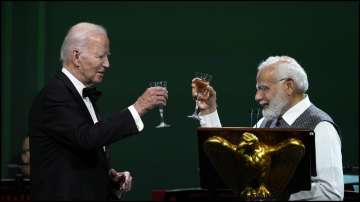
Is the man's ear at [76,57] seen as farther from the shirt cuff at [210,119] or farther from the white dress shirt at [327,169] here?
the white dress shirt at [327,169]

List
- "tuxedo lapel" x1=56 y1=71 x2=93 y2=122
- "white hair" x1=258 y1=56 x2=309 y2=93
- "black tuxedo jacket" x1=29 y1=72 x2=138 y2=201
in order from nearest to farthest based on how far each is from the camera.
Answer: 1. "black tuxedo jacket" x1=29 y1=72 x2=138 y2=201
2. "tuxedo lapel" x1=56 y1=71 x2=93 y2=122
3. "white hair" x1=258 y1=56 x2=309 y2=93

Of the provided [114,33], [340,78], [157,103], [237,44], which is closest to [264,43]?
[237,44]

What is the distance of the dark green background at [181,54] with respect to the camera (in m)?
7.16

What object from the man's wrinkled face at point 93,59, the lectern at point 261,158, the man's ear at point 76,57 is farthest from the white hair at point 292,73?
the man's ear at point 76,57

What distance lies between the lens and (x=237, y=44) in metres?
7.24

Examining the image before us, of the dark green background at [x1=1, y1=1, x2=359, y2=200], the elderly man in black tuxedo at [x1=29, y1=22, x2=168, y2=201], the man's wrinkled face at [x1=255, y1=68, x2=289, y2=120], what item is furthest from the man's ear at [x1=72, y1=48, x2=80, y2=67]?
the dark green background at [x1=1, y1=1, x2=359, y2=200]

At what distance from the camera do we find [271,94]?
3523 mm

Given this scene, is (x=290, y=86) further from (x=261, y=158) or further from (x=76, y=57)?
(x=76, y=57)

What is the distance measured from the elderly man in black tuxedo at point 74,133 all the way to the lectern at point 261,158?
0.33m

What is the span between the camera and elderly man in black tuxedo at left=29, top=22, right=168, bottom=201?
9.43ft

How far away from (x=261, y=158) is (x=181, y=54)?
462 cm

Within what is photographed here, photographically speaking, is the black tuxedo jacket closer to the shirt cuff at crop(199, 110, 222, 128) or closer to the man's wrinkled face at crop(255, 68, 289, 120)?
the shirt cuff at crop(199, 110, 222, 128)

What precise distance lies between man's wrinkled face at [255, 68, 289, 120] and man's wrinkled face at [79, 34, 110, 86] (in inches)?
33.1

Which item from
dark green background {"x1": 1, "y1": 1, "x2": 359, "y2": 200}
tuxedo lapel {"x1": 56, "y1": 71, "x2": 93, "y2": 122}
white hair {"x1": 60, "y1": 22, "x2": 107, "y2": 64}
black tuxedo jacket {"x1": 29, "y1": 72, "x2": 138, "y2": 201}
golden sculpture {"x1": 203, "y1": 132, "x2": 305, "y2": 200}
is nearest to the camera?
golden sculpture {"x1": 203, "y1": 132, "x2": 305, "y2": 200}
